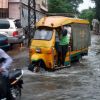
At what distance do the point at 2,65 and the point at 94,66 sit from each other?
35.0ft

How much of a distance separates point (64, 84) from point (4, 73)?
521 cm

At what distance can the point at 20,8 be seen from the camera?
41.6 metres

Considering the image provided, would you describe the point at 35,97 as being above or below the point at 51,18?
below

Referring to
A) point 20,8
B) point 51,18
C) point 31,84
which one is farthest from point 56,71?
point 20,8

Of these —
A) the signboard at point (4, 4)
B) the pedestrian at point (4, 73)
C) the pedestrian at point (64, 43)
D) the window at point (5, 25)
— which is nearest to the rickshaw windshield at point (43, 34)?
the pedestrian at point (64, 43)

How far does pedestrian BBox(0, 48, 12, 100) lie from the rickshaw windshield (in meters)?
8.65

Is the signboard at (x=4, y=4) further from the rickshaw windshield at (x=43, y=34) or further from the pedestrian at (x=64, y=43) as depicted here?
the pedestrian at (x=64, y=43)

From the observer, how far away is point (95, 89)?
44.8 ft

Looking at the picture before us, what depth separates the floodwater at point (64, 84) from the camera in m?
12.4

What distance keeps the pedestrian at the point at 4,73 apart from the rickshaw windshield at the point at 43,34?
8651 millimetres

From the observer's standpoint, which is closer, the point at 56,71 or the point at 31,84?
the point at 31,84

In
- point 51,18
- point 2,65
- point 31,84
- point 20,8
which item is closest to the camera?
point 2,65

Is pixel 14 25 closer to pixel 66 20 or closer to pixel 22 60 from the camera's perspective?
pixel 22 60

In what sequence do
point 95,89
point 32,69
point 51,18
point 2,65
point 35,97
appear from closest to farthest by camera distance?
1. point 2,65
2. point 35,97
3. point 95,89
4. point 32,69
5. point 51,18
